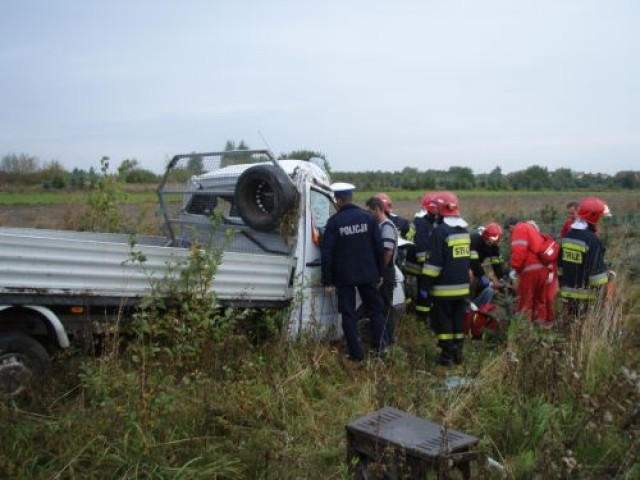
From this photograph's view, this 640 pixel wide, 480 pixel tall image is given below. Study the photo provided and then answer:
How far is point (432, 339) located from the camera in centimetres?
698

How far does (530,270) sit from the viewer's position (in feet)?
23.4

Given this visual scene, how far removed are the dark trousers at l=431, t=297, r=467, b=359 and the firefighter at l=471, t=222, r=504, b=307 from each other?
4.90ft

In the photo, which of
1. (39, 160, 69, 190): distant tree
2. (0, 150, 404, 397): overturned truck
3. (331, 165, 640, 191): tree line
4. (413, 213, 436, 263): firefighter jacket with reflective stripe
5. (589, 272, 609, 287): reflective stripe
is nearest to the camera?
(0, 150, 404, 397): overturned truck

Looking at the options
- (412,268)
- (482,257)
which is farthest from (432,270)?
(482,257)

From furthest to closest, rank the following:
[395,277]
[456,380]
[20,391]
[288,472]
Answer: [395,277] → [456,380] → [20,391] → [288,472]

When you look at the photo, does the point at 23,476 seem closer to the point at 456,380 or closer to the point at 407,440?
the point at 407,440

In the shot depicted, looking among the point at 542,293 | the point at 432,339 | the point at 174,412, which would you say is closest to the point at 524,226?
the point at 542,293

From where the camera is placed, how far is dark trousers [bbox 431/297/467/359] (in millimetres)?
6230

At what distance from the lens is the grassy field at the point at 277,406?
3410 mm

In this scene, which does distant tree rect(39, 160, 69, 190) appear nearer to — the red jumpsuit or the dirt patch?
the dirt patch

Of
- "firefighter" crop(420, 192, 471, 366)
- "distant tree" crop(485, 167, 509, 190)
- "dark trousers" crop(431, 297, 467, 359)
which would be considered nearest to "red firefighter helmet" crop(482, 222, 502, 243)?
"firefighter" crop(420, 192, 471, 366)

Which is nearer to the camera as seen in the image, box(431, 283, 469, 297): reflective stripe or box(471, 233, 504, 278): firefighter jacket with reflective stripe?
box(431, 283, 469, 297): reflective stripe

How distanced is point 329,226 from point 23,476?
3.46 metres

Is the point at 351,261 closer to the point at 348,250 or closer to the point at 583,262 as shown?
the point at 348,250
